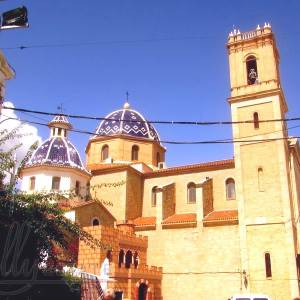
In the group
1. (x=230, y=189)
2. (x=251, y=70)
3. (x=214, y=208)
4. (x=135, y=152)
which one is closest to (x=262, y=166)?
(x=230, y=189)

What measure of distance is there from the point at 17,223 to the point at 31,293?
1.87 m

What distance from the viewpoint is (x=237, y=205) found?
26422 mm

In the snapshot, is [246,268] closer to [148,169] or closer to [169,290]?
[169,290]

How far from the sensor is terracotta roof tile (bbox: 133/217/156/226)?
2773cm

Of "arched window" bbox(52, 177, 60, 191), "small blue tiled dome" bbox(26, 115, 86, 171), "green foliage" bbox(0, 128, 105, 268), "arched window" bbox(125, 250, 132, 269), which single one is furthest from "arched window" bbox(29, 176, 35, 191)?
"green foliage" bbox(0, 128, 105, 268)

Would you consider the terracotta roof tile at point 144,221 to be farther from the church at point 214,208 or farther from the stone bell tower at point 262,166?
the stone bell tower at point 262,166

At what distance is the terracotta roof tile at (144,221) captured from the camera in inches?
1092

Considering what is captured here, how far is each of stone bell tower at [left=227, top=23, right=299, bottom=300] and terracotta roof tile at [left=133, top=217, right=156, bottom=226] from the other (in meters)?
6.10

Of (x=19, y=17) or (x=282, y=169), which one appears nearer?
(x=19, y=17)

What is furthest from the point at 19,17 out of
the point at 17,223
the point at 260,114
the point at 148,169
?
the point at 148,169

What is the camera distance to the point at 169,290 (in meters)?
25.3

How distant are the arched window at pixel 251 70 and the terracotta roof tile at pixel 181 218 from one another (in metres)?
10.1

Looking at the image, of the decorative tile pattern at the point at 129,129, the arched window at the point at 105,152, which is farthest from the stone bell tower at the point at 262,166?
the arched window at the point at 105,152

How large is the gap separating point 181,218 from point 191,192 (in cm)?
345
